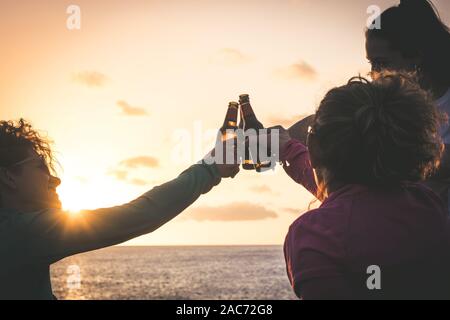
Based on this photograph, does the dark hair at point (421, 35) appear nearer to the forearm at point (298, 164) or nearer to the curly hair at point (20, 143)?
the forearm at point (298, 164)

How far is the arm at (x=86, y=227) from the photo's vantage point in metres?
2.66

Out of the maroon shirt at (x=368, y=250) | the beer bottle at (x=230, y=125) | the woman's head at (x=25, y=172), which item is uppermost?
the beer bottle at (x=230, y=125)

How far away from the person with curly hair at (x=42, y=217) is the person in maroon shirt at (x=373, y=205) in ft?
3.06

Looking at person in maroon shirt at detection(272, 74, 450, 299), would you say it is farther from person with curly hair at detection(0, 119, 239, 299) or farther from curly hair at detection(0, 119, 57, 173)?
curly hair at detection(0, 119, 57, 173)

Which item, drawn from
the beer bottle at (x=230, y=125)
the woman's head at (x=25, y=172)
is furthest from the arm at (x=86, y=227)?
the beer bottle at (x=230, y=125)

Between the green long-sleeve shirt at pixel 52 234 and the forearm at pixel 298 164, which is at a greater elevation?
the forearm at pixel 298 164

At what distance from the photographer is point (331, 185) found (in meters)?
2.22

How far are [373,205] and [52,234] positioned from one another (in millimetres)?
1517

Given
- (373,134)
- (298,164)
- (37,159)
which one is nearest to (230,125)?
(298,164)

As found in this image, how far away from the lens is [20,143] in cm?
305

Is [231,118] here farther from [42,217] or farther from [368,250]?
[368,250]
